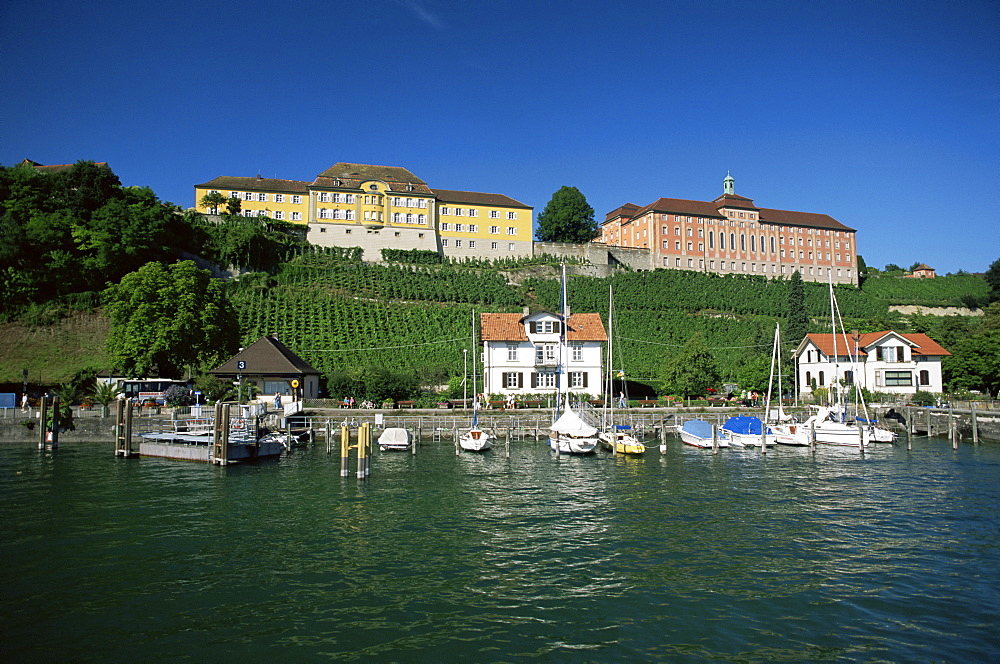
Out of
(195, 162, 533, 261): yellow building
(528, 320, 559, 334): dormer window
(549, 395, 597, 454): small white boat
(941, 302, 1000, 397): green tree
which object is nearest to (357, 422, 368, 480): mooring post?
(549, 395, 597, 454): small white boat

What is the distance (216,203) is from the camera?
86062 mm

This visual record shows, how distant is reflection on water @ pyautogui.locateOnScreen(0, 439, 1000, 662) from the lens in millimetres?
12492

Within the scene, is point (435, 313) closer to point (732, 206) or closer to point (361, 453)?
point (361, 453)

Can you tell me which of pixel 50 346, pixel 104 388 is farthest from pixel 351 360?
pixel 50 346

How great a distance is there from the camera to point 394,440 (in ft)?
131

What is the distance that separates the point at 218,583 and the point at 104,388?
38508 mm

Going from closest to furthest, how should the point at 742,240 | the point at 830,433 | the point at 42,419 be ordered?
the point at 42,419 < the point at 830,433 < the point at 742,240

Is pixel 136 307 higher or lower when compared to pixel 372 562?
higher

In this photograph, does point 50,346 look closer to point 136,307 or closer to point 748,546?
point 136,307

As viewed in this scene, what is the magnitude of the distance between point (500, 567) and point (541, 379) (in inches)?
1571

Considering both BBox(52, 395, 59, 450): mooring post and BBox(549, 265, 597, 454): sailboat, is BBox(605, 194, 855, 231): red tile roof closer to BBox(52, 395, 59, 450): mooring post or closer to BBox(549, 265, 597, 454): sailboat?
BBox(549, 265, 597, 454): sailboat

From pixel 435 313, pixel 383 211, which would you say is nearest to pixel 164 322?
pixel 435 313

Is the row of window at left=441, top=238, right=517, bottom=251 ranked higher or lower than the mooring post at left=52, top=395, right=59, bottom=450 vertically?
higher

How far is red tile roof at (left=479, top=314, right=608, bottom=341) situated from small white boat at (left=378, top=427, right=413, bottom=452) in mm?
16486
